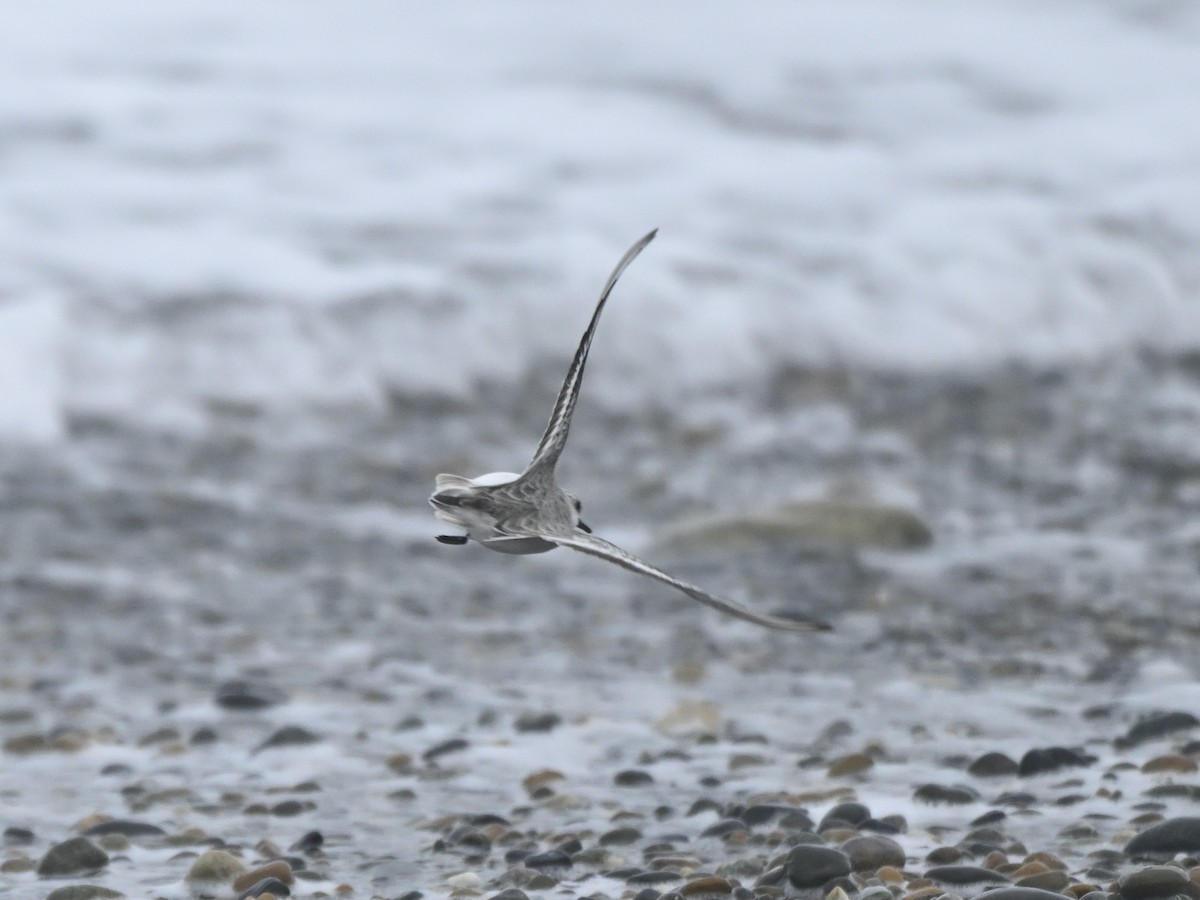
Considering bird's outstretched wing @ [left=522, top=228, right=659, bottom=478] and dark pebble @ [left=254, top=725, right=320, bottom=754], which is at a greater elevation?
bird's outstretched wing @ [left=522, top=228, right=659, bottom=478]

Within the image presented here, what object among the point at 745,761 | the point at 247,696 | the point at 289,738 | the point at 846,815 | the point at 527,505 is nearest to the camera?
the point at 527,505

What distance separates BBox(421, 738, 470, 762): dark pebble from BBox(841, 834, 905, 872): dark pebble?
1.74 meters

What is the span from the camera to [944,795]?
4789 millimetres

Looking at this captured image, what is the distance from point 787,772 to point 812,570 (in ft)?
9.20

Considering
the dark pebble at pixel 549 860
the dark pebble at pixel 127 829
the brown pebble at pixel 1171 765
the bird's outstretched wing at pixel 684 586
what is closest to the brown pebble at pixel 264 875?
the dark pebble at pixel 127 829

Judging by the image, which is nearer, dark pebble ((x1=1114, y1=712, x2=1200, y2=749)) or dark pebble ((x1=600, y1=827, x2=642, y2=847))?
dark pebble ((x1=600, y1=827, x2=642, y2=847))

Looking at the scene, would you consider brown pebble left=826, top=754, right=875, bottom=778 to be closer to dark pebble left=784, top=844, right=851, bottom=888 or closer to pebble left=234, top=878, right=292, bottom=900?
dark pebble left=784, top=844, right=851, bottom=888

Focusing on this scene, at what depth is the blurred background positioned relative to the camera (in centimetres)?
712

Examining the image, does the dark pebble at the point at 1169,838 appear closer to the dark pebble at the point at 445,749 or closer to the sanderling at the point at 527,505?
the sanderling at the point at 527,505

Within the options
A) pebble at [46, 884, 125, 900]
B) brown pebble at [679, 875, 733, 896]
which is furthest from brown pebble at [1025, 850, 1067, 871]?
pebble at [46, 884, 125, 900]

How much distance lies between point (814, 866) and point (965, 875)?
1.23 ft

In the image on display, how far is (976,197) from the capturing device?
14555 millimetres

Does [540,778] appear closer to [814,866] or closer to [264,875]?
[264,875]

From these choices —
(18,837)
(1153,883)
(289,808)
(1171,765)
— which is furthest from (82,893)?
(1171,765)
